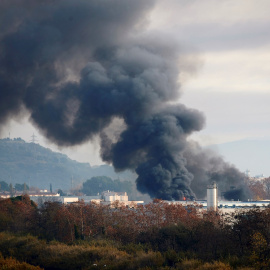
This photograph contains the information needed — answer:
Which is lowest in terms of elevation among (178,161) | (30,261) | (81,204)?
(30,261)

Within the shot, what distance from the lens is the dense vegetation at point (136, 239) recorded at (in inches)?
1314

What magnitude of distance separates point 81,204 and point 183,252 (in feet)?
66.5

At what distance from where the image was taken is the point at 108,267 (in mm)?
34156

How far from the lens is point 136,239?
43.3m

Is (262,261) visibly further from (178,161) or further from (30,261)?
(178,161)

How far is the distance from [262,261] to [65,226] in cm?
2269

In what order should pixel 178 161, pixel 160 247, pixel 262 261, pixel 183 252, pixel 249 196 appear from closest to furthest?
pixel 262 261 < pixel 183 252 < pixel 160 247 < pixel 178 161 < pixel 249 196

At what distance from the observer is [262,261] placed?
99.5 ft

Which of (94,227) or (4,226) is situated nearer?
(94,227)

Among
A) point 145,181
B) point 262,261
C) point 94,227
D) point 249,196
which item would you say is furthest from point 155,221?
point 249,196

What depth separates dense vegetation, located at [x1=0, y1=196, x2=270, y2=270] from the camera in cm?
3338

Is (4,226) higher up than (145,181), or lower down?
lower down

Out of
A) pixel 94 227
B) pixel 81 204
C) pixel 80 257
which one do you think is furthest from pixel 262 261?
pixel 81 204

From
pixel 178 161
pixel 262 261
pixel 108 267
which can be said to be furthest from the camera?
pixel 178 161
